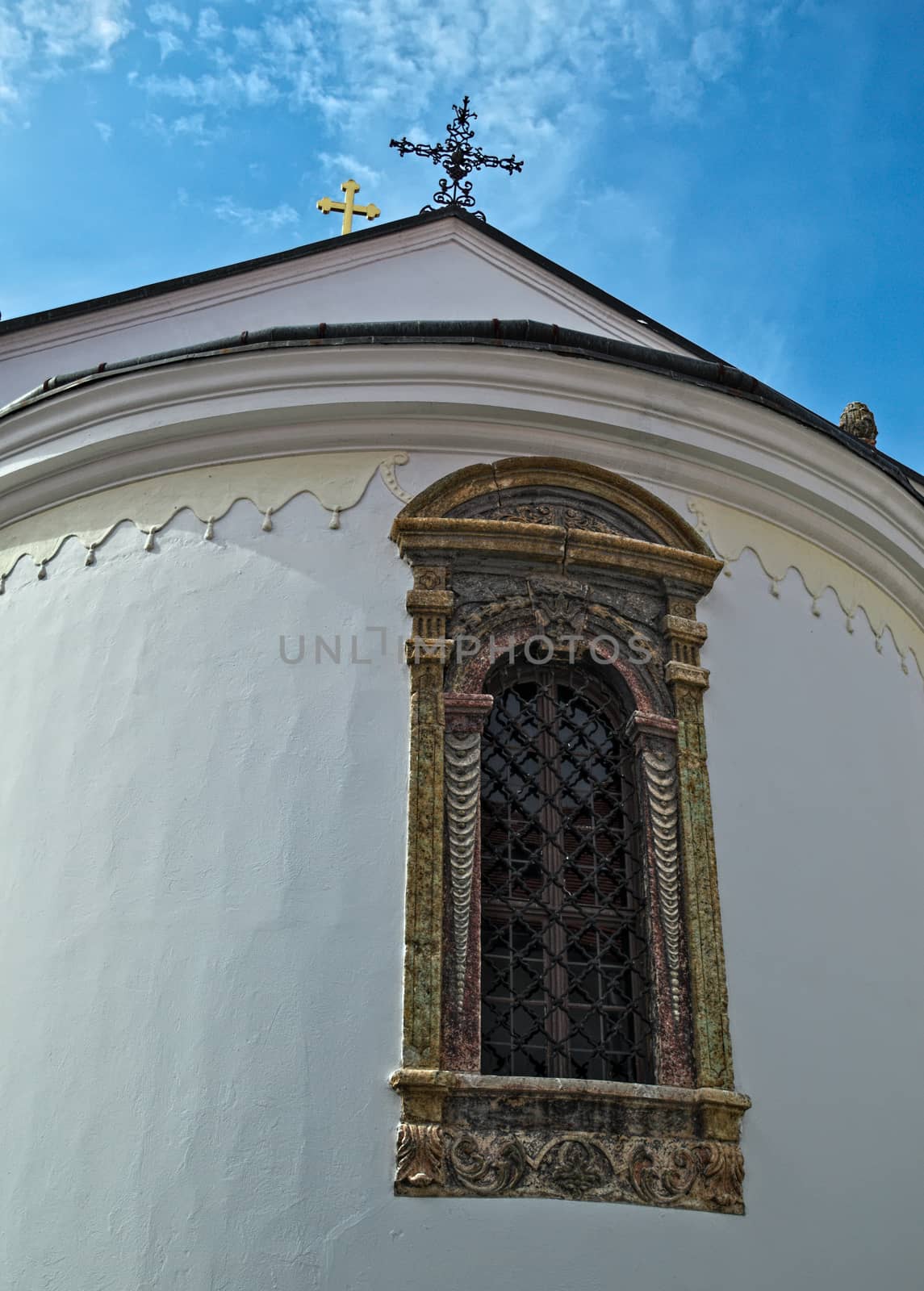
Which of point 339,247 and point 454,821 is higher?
point 339,247

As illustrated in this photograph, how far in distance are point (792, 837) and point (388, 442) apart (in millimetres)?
2667

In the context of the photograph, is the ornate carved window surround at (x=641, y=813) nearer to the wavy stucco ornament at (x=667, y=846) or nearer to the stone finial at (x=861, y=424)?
the wavy stucco ornament at (x=667, y=846)

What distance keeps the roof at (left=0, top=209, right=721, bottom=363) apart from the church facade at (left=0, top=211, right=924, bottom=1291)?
99.7 inches

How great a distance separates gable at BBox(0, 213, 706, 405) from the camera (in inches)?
392

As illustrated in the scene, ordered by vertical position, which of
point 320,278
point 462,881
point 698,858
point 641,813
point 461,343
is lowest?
point 462,881

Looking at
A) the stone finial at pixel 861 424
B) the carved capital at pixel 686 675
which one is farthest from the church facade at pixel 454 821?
the stone finial at pixel 861 424

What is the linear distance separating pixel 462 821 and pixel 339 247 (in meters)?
5.20

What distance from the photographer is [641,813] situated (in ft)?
22.0

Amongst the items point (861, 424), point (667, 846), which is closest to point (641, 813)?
point (667, 846)

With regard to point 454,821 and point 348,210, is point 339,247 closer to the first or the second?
point 348,210

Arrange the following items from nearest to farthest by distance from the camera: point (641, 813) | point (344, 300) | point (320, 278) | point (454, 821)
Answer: point (454, 821) < point (641, 813) < point (344, 300) < point (320, 278)

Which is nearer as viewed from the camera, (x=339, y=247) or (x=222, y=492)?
(x=222, y=492)

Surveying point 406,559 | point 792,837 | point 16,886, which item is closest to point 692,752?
point 792,837

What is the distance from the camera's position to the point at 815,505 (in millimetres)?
7859
